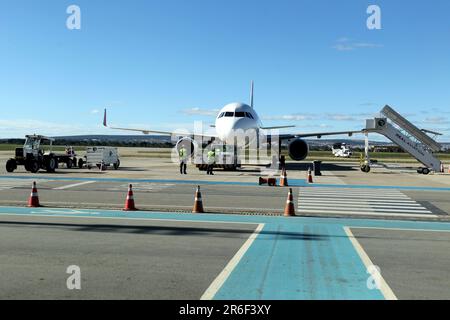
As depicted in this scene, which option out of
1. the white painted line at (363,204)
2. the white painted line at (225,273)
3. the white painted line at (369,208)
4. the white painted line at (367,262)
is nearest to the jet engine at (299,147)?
the white painted line at (363,204)

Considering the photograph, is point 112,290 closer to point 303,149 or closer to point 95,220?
point 95,220

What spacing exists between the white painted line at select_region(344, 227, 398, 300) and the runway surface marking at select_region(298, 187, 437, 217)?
3.56m

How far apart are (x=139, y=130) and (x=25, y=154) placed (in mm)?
14119

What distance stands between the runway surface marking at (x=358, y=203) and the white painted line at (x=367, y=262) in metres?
3.56

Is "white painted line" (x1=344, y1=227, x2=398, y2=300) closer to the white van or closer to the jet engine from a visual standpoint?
the white van

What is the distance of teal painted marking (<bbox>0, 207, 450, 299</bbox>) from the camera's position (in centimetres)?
670

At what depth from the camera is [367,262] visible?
852 centimetres

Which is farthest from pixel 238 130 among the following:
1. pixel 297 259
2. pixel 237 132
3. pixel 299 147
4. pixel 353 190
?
pixel 297 259

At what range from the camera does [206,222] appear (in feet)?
42.2

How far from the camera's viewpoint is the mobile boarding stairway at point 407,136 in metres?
34.7

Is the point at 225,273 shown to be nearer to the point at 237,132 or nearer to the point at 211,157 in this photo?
the point at 211,157

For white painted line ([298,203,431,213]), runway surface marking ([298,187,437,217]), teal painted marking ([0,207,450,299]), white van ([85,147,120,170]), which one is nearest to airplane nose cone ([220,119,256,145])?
white van ([85,147,120,170])
